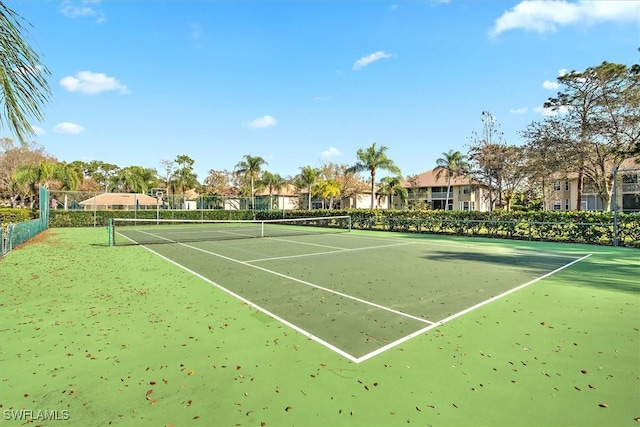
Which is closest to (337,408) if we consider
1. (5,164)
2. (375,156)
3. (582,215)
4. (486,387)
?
(486,387)

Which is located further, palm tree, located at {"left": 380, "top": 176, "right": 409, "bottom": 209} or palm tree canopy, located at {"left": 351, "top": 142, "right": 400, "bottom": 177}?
palm tree, located at {"left": 380, "top": 176, "right": 409, "bottom": 209}

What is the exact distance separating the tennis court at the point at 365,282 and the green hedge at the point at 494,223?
14.7ft

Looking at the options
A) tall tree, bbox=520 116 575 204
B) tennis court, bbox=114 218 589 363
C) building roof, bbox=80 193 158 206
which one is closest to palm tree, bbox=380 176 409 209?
tall tree, bbox=520 116 575 204

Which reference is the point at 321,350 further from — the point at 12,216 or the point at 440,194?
the point at 440,194

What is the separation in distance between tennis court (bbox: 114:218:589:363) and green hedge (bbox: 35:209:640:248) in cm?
448

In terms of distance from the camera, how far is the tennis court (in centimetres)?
508

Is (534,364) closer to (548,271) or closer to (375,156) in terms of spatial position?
(548,271)

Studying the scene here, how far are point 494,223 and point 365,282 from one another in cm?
1491

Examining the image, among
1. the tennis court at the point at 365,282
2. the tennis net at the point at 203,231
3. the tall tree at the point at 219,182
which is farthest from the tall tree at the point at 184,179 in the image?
the tennis court at the point at 365,282

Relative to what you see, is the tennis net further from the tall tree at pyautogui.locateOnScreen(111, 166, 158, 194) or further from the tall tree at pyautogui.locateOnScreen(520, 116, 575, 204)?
the tall tree at pyautogui.locateOnScreen(111, 166, 158, 194)

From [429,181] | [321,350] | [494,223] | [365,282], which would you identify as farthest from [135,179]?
[321,350]

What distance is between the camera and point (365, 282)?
811 cm

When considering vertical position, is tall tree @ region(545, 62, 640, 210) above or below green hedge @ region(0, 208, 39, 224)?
above

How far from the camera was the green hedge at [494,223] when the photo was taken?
637 inches
